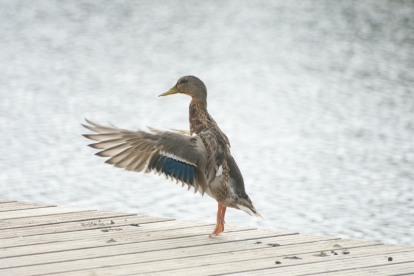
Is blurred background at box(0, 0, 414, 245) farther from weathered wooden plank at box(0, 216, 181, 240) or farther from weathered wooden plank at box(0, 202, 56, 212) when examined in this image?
weathered wooden plank at box(0, 216, 181, 240)

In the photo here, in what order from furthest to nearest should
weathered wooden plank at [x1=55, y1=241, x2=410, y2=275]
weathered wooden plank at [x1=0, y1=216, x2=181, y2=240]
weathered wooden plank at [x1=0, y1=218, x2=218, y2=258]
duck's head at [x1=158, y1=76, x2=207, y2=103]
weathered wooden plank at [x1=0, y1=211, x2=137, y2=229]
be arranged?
duck's head at [x1=158, y1=76, x2=207, y2=103] → weathered wooden plank at [x1=0, y1=211, x2=137, y2=229] → weathered wooden plank at [x1=0, y1=216, x2=181, y2=240] → weathered wooden plank at [x1=0, y1=218, x2=218, y2=258] → weathered wooden plank at [x1=55, y1=241, x2=410, y2=275]

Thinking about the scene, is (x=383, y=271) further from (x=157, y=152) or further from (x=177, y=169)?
(x=157, y=152)

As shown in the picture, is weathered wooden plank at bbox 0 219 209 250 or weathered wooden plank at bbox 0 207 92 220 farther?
weathered wooden plank at bbox 0 207 92 220

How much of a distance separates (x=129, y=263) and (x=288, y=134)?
27.3 ft

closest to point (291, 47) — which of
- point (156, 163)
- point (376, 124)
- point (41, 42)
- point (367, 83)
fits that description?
point (367, 83)

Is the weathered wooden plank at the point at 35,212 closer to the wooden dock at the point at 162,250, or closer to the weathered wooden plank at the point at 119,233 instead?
the wooden dock at the point at 162,250

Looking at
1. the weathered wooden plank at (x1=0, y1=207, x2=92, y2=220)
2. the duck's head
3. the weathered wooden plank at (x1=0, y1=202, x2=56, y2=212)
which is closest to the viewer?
the weathered wooden plank at (x1=0, y1=207, x2=92, y2=220)

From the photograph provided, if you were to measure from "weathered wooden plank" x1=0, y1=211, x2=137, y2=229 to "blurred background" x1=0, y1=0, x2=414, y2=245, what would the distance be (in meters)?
3.11

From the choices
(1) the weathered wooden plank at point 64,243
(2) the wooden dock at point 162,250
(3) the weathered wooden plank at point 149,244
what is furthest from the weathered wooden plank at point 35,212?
(3) the weathered wooden plank at point 149,244

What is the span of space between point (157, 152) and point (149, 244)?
1.98 ft

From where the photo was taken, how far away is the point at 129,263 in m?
4.14

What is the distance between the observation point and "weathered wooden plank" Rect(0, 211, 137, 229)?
4.81m

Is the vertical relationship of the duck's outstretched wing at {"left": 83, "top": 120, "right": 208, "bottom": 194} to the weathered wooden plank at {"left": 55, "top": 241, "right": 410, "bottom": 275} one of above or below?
above

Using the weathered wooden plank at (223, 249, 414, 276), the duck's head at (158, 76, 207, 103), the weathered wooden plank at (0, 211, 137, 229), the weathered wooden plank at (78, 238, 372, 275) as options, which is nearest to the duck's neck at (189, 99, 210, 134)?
the duck's head at (158, 76, 207, 103)
